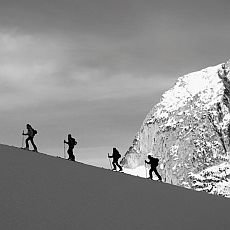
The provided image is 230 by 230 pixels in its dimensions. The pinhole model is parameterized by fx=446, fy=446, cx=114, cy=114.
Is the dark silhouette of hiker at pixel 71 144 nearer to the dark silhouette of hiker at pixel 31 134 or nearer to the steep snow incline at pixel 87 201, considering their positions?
the dark silhouette of hiker at pixel 31 134

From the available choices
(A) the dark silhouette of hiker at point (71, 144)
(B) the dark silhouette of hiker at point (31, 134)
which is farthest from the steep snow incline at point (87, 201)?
(A) the dark silhouette of hiker at point (71, 144)

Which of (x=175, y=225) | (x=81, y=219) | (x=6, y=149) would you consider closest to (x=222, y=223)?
(x=175, y=225)

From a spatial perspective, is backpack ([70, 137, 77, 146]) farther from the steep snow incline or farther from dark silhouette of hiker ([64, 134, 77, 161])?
the steep snow incline

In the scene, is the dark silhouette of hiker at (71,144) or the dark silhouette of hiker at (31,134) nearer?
the dark silhouette of hiker at (31,134)

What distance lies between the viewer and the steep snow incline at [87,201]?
10.1 metres

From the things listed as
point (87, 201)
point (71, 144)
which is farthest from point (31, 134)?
point (87, 201)

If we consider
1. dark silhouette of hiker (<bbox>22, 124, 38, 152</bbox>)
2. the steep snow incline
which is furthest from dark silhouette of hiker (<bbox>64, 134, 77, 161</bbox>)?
the steep snow incline

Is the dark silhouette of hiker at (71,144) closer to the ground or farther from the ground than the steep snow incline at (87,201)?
farther from the ground

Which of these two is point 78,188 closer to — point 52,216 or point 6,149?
point 52,216

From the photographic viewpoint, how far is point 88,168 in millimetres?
17922

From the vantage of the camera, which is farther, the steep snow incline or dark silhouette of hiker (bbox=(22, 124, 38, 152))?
dark silhouette of hiker (bbox=(22, 124, 38, 152))

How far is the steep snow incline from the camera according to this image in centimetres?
1008

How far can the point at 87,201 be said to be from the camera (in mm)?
12234

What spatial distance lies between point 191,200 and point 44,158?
5.85 m
